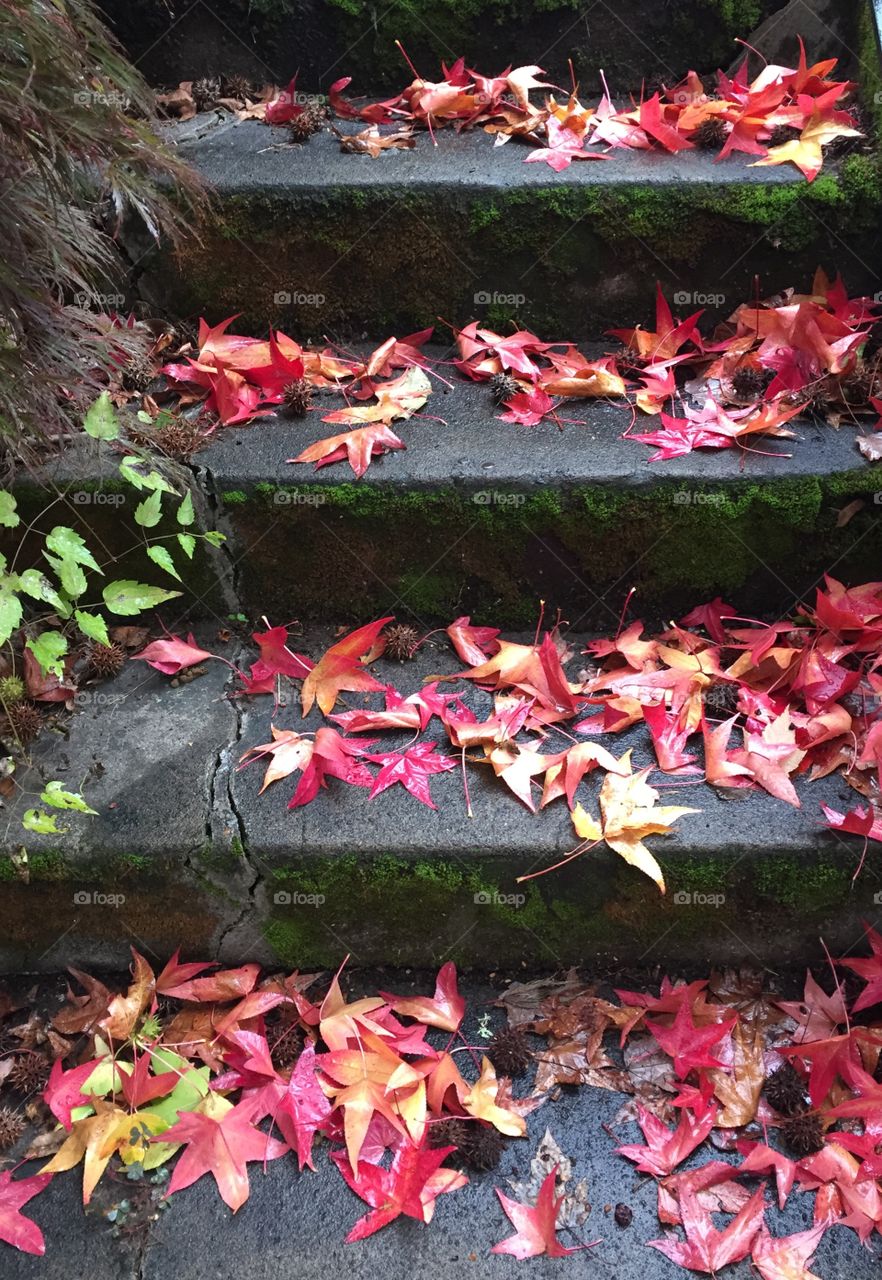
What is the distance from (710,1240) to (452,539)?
60.0 inches

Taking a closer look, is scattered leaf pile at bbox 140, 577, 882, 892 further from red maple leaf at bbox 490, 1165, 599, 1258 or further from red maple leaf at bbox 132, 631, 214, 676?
red maple leaf at bbox 490, 1165, 599, 1258

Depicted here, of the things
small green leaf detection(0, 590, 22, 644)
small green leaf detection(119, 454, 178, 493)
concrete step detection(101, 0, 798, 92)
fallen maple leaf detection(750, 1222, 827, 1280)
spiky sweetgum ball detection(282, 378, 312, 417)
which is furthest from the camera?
concrete step detection(101, 0, 798, 92)

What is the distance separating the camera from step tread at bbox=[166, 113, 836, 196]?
7.68ft

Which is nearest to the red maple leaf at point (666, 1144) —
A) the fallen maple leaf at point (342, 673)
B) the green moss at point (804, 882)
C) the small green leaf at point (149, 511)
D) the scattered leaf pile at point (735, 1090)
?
the scattered leaf pile at point (735, 1090)

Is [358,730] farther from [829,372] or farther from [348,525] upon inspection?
[829,372]

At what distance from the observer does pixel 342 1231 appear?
64.6 inches

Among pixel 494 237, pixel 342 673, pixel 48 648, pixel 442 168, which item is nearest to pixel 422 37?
pixel 442 168

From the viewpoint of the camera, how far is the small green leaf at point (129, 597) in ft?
6.50

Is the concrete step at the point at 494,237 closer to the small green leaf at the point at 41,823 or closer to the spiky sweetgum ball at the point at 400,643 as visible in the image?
the spiky sweetgum ball at the point at 400,643

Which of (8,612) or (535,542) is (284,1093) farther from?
(535,542)

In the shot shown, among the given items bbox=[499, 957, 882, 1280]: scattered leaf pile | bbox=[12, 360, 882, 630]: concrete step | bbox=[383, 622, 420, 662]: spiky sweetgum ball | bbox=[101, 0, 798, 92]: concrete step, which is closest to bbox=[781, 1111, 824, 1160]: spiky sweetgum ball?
bbox=[499, 957, 882, 1280]: scattered leaf pile

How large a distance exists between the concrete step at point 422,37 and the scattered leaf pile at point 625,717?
1.89 meters

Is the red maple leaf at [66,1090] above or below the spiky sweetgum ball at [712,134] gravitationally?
below

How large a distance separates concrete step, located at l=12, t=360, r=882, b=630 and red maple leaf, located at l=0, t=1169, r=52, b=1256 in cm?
128
